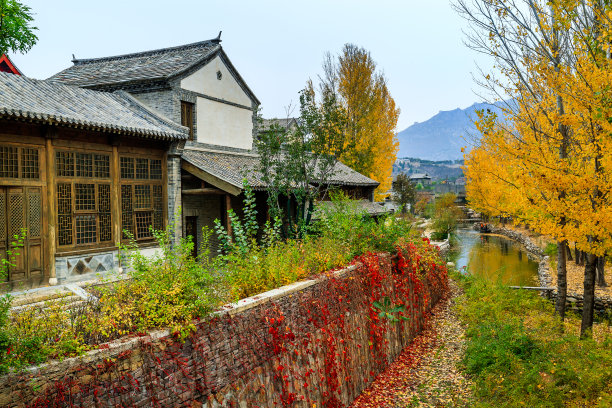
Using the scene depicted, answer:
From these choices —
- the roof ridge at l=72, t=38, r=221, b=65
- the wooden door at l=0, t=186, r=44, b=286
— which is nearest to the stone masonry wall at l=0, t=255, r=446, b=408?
the wooden door at l=0, t=186, r=44, b=286

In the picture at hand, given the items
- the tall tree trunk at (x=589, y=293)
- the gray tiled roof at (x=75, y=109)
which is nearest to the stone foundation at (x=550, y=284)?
the tall tree trunk at (x=589, y=293)

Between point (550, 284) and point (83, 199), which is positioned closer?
point (83, 199)

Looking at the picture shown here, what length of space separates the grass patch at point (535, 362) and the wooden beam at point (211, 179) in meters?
7.24

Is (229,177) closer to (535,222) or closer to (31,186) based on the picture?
(31,186)

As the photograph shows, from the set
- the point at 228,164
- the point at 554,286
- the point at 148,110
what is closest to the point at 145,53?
the point at 148,110

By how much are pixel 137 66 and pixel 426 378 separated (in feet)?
47.2

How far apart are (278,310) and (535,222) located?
19.9 feet

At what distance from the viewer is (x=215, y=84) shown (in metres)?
15.8

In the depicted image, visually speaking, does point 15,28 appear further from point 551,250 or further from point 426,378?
point 551,250

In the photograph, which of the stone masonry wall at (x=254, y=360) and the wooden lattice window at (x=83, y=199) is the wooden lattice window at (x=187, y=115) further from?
the stone masonry wall at (x=254, y=360)

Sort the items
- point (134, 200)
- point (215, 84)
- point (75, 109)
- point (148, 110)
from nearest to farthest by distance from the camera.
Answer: point (75, 109), point (134, 200), point (148, 110), point (215, 84)

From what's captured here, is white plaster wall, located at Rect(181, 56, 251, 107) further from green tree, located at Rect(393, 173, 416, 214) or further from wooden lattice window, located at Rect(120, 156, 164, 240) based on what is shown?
green tree, located at Rect(393, 173, 416, 214)

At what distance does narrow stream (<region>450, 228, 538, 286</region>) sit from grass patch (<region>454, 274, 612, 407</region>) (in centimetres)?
488

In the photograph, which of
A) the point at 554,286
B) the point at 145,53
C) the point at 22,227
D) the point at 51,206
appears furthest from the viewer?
the point at 145,53
